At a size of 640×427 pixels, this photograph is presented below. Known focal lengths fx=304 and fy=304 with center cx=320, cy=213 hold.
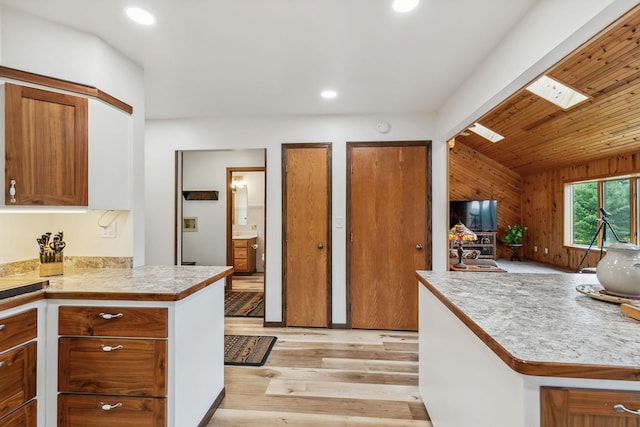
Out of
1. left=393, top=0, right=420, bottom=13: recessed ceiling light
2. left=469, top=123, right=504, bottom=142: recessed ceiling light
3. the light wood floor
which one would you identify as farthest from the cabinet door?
Answer: left=469, top=123, right=504, bottom=142: recessed ceiling light

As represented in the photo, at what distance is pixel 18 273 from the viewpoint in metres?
1.97

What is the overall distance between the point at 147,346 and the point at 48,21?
200 centimetres

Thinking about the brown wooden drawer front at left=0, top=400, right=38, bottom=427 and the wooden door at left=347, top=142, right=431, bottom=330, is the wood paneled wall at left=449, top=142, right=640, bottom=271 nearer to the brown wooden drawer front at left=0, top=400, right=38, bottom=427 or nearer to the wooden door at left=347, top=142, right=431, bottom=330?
the wooden door at left=347, top=142, right=431, bottom=330

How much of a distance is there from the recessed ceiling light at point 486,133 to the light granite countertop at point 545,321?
5408 millimetres

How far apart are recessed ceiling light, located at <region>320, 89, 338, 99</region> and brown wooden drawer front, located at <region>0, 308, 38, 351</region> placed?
256 centimetres

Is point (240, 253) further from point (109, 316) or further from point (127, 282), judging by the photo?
point (109, 316)

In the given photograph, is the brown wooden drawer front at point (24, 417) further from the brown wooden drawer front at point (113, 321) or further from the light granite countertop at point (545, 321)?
the light granite countertop at point (545, 321)

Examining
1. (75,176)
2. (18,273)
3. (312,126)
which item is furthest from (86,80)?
(312,126)

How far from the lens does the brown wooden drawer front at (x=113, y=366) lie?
148 centimetres

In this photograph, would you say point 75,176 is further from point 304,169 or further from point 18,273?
point 304,169

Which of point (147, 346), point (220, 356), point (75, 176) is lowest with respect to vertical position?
point (220, 356)

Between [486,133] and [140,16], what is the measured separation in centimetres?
673

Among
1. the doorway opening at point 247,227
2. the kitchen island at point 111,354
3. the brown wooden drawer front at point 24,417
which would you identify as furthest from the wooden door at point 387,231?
the doorway opening at point 247,227

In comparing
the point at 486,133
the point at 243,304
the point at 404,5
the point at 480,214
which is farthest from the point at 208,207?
the point at 480,214
